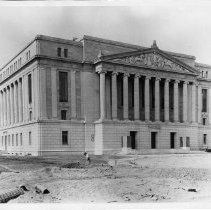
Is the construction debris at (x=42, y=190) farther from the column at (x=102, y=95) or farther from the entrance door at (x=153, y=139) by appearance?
the entrance door at (x=153, y=139)

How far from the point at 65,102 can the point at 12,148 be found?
434 inches

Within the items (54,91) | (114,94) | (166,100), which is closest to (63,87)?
(54,91)

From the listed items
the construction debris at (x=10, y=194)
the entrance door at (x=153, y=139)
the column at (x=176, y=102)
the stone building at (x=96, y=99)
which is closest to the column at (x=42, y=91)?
the stone building at (x=96, y=99)

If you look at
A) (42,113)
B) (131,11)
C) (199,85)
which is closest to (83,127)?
(42,113)

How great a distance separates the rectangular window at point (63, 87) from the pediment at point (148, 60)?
16.1 ft

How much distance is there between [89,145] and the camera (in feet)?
125

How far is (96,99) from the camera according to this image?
3922 centimetres

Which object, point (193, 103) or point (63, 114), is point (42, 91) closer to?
point (63, 114)

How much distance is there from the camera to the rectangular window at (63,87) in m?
37.3

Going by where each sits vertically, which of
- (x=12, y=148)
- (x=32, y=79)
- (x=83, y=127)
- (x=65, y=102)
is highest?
(x=32, y=79)

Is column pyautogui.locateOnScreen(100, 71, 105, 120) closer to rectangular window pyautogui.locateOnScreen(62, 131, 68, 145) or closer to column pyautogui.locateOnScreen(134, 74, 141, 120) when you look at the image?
column pyautogui.locateOnScreen(134, 74, 141, 120)

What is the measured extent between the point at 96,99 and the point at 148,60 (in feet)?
26.1

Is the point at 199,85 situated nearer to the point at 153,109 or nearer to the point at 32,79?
the point at 153,109

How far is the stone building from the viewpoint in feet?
119
